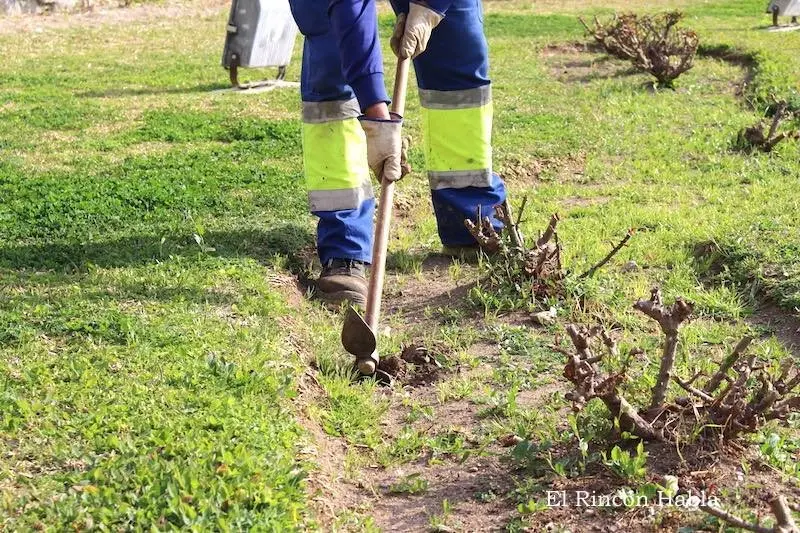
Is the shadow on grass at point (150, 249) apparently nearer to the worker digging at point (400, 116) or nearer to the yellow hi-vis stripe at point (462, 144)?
the worker digging at point (400, 116)

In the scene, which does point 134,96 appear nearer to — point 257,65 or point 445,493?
point 257,65

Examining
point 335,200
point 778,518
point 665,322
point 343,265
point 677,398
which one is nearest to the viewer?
point 778,518

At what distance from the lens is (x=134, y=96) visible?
331 inches

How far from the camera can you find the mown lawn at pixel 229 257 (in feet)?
8.89

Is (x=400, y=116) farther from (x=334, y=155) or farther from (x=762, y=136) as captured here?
(x=762, y=136)

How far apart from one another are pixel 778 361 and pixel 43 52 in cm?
947

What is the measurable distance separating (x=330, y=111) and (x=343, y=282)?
78 cm

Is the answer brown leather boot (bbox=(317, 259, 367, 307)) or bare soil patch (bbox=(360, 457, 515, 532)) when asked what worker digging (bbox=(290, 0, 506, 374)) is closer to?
brown leather boot (bbox=(317, 259, 367, 307))

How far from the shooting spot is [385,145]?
147 inches

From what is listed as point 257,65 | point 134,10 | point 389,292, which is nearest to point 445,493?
point 389,292

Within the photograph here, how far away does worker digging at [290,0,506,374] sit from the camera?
420 cm

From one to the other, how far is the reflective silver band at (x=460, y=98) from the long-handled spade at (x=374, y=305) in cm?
69

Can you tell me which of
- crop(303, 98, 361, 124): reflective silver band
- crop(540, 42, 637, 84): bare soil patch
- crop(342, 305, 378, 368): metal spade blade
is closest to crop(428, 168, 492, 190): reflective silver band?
crop(303, 98, 361, 124): reflective silver band

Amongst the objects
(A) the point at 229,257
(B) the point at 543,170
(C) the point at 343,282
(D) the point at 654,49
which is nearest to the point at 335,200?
(C) the point at 343,282
